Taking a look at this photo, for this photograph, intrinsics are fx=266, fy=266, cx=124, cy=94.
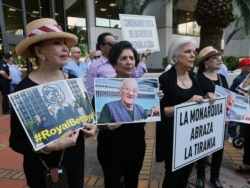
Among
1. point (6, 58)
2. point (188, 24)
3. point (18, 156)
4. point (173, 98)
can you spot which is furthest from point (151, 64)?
point (173, 98)

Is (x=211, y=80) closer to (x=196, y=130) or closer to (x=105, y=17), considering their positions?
(x=196, y=130)

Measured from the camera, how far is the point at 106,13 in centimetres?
2020

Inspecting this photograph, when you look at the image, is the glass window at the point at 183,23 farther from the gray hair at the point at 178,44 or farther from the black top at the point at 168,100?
the black top at the point at 168,100

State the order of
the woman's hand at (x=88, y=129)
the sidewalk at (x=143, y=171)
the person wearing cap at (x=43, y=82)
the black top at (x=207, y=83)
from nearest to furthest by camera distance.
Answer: the person wearing cap at (x=43, y=82), the woman's hand at (x=88, y=129), the black top at (x=207, y=83), the sidewalk at (x=143, y=171)

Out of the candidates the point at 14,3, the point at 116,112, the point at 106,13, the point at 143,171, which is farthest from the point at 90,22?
the point at 116,112

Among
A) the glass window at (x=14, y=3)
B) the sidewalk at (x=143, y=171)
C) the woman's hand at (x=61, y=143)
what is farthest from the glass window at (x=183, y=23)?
the woman's hand at (x=61, y=143)

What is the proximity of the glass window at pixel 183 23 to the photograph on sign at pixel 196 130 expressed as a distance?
765 inches

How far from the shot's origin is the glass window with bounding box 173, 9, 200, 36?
70.4 feet

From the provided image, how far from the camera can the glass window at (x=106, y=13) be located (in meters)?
19.8

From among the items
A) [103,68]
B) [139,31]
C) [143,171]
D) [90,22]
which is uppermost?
[90,22]

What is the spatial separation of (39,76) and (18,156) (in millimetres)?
3087

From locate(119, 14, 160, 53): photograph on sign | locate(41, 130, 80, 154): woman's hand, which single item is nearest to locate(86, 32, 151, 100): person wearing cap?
locate(119, 14, 160, 53): photograph on sign

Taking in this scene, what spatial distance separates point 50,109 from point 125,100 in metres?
0.71

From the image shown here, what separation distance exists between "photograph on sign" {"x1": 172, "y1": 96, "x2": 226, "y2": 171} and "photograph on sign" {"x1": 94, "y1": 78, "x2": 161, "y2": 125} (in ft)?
0.75
